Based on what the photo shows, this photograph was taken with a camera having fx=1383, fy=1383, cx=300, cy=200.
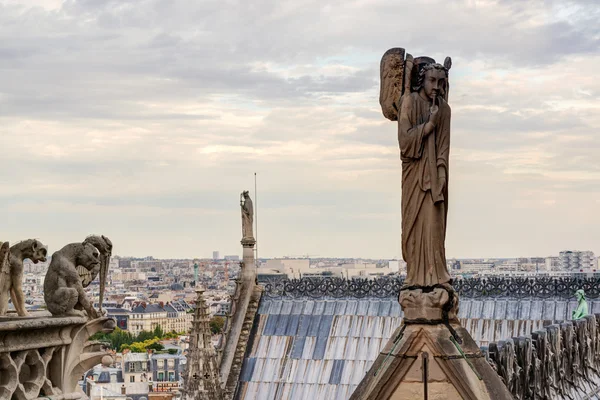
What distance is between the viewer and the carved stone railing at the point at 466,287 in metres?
34.7

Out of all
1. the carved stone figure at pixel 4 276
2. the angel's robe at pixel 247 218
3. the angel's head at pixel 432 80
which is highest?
the angel's robe at pixel 247 218

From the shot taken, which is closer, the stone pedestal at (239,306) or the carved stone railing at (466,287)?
the carved stone railing at (466,287)

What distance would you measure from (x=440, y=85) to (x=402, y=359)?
2.23 m

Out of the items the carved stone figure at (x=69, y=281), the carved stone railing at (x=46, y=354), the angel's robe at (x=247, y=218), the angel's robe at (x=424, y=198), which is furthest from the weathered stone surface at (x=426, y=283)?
the angel's robe at (x=247, y=218)

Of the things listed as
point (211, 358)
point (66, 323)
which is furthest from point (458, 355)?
point (211, 358)

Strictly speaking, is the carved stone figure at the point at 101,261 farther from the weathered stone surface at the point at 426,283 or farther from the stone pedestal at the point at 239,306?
the stone pedestal at the point at 239,306

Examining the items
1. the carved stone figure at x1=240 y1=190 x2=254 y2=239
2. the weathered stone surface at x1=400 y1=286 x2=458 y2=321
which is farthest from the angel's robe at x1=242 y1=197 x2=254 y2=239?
the weathered stone surface at x1=400 y1=286 x2=458 y2=321

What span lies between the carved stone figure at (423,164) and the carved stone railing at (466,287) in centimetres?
2246

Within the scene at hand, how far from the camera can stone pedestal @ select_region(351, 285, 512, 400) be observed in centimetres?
1033

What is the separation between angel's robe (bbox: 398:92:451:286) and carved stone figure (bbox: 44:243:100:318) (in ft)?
8.10

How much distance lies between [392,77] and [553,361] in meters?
12.6

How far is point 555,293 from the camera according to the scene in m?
34.7

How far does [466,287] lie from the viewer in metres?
36.1

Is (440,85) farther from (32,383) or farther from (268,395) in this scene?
(268,395)
